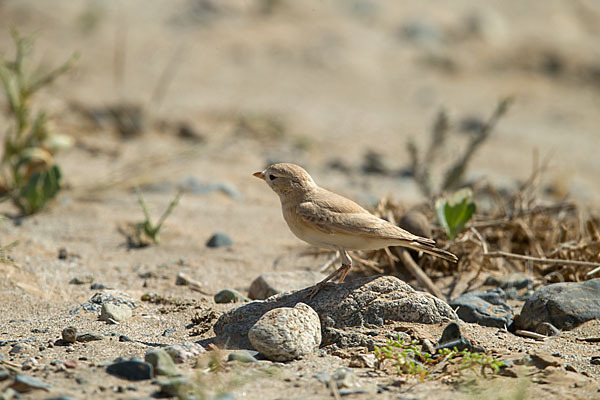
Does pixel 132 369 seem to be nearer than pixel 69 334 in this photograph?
Yes

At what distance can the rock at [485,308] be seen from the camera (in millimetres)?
4090

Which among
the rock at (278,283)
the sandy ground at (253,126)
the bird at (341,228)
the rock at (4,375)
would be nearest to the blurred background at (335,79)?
the sandy ground at (253,126)

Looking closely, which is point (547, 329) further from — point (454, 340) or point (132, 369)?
point (132, 369)

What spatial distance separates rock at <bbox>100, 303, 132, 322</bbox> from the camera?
3.95 meters

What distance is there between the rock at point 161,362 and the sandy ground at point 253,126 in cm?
15

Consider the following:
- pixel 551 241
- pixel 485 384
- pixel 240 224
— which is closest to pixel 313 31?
pixel 240 224

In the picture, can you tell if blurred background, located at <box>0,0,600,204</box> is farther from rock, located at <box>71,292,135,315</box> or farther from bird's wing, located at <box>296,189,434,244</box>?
bird's wing, located at <box>296,189,434,244</box>

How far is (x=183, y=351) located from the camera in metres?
3.36

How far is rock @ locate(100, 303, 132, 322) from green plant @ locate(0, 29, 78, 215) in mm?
2169

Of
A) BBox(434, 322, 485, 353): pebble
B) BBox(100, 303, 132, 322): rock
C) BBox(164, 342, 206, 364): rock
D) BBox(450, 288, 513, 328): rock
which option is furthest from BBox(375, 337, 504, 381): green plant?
BBox(100, 303, 132, 322): rock

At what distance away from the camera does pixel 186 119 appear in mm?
9680

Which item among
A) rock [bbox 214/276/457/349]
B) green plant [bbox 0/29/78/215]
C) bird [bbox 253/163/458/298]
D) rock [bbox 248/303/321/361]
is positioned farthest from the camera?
green plant [bbox 0/29/78/215]

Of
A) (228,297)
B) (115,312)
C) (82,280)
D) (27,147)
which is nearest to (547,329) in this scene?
(228,297)

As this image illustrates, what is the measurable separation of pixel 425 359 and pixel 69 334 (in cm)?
186
